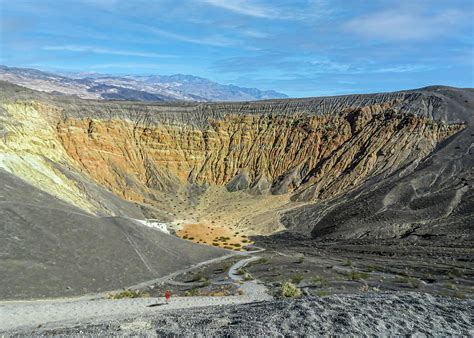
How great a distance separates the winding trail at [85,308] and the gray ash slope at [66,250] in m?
1.58

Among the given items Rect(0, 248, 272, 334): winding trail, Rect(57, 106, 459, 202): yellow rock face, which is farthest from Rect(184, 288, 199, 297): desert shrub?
Rect(57, 106, 459, 202): yellow rock face

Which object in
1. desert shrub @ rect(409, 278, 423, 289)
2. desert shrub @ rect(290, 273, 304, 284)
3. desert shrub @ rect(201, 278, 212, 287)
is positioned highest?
desert shrub @ rect(409, 278, 423, 289)

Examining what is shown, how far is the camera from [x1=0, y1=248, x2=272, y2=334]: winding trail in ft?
60.0

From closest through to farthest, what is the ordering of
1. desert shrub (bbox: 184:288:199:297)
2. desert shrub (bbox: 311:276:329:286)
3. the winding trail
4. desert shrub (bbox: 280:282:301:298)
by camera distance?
the winding trail < desert shrub (bbox: 280:282:301:298) < desert shrub (bbox: 184:288:199:297) < desert shrub (bbox: 311:276:329:286)

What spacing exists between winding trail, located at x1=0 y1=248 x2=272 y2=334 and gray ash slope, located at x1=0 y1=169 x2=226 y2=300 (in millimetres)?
1575

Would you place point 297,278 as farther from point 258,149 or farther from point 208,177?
point 258,149

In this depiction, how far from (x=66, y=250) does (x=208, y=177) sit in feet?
152

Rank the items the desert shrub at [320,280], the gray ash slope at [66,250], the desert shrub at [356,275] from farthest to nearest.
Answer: the desert shrub at [356,275] < the desert shrub at [320,280] < the gray ash slope at [66,250]

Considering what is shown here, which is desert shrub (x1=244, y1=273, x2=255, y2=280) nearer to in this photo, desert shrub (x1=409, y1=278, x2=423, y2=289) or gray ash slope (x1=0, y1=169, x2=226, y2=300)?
gray ash slope (x1=0, y1=169, x2=226, y2=300)

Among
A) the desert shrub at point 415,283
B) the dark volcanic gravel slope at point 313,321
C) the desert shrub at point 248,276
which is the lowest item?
the desert shrub at point 248,276

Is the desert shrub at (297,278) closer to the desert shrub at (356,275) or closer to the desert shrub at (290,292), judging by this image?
the desert shrub at (356,275)

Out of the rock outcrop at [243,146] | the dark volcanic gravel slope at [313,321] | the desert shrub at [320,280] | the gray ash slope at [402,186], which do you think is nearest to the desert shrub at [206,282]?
the desert shrub at [320,280]

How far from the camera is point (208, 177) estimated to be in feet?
247

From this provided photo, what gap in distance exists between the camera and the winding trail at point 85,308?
60.0 ft
